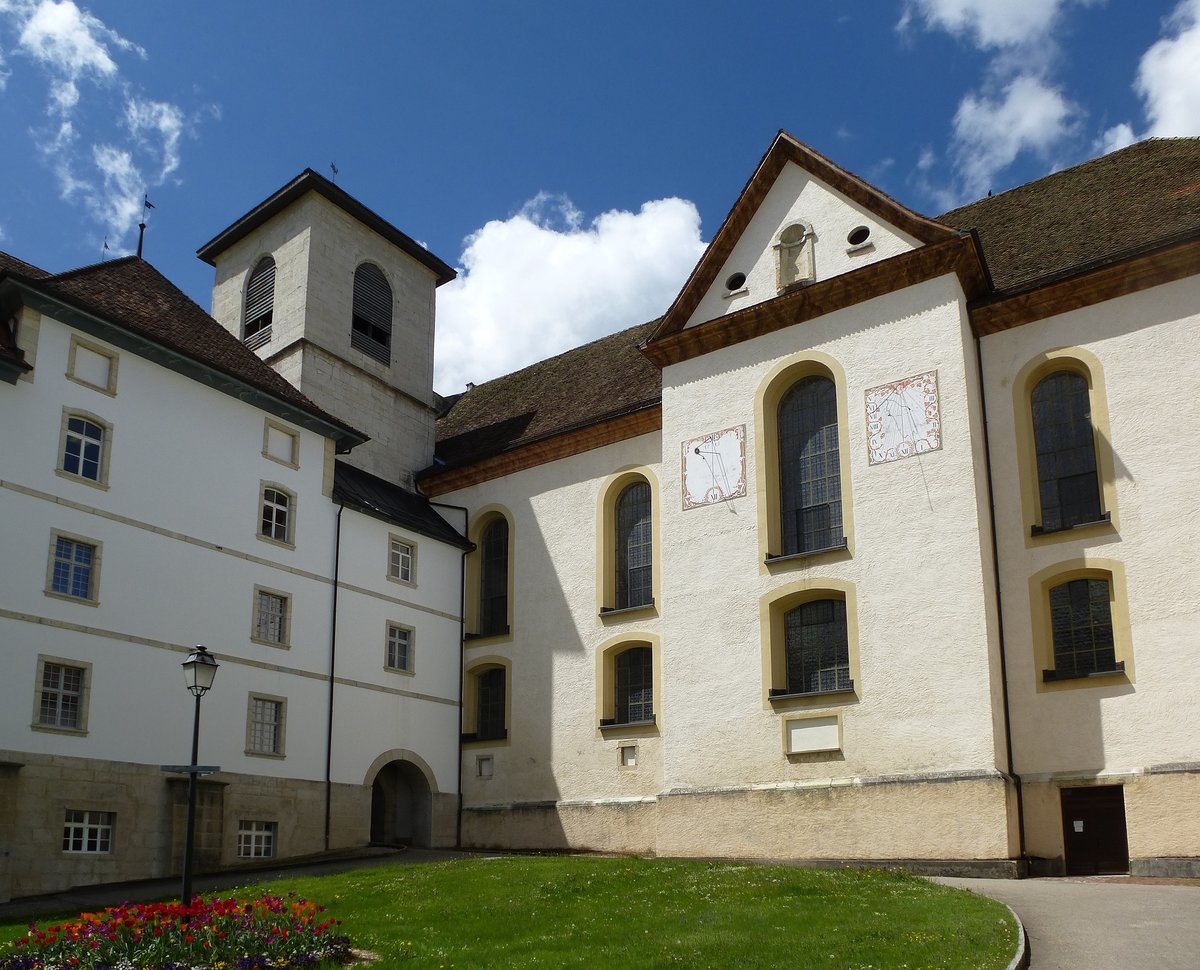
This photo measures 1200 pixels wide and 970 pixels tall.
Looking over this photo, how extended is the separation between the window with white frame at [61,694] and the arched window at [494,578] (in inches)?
468

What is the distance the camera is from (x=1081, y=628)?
2467 centimetres

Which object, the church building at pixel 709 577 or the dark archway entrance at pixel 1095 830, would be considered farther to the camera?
the church building at pixel 709 577

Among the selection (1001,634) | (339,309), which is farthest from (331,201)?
(1001,634)

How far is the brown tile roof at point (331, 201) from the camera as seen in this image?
37406 mm

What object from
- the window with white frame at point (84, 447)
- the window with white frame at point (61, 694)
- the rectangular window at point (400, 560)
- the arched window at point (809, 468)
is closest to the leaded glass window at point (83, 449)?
the window with white frame at point (84, 447)

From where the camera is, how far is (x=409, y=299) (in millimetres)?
40219

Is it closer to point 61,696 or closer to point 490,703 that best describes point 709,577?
point 490,703

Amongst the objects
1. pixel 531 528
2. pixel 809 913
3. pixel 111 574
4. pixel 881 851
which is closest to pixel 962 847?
pixel 881 851

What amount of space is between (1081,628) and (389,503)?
59.2ft

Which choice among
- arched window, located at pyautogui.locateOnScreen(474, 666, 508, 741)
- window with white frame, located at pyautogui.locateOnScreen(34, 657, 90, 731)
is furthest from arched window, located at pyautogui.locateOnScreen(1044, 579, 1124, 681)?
window with white frame, located at pyautogui.locateOnScreen(34, 657, 90, 731)

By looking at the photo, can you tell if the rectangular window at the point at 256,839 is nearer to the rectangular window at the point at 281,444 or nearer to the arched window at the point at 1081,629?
the rectangular window at the point at 281,444

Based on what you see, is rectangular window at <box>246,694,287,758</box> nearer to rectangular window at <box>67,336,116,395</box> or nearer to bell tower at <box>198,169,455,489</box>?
rectangular window at <box>67,336,116,395</box>

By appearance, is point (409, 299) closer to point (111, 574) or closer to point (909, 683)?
point (111, 574)

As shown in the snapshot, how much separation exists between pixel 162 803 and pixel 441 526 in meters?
12.3
